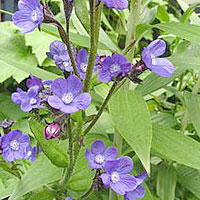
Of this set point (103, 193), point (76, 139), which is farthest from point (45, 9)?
point (103, 193)

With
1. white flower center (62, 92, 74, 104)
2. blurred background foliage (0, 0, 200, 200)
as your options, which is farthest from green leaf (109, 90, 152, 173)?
white flower center (62, 92, 74, 104)

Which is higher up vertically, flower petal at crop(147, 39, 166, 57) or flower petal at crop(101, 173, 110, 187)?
flower petal at crop(147, 39, 166, 57)

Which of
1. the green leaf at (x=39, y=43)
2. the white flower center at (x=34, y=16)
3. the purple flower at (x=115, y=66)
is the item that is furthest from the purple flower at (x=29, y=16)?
the green leaf at (x=39, y=43)

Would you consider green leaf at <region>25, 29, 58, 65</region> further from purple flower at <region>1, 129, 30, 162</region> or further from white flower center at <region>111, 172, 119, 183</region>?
white flower center at <region>111, 172, 119, 183</region>

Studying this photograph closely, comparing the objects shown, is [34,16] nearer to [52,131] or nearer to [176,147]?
[52,131]

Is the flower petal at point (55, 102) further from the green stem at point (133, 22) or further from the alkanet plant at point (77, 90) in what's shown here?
the green stem at point (133, 22)

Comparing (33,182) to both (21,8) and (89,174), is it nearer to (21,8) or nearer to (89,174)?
(89,174)
